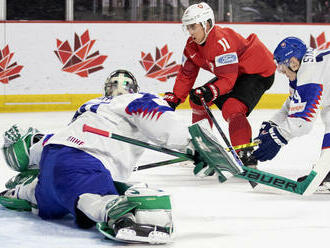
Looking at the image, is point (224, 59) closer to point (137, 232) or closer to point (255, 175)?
point (255, 175)

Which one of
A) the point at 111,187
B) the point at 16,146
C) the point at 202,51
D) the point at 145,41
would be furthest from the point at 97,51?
the point at 111,187

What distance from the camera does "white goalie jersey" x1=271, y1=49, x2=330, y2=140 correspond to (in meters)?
3.41

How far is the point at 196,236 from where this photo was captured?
2.66 meters

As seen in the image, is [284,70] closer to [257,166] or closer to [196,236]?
[257,166]

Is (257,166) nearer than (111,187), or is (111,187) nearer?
(111,187)

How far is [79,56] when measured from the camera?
6.79 m

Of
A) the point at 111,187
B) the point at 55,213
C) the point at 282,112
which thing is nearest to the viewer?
the point at 111,187

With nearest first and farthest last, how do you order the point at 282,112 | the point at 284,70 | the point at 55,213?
the point at 55,213, the point at 284,70, the point at 282,112

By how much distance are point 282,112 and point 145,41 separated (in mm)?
3350

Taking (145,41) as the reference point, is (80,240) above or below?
Result: below

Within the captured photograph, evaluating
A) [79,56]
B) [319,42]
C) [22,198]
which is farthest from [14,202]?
[319,42]

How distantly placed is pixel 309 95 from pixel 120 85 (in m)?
0.95

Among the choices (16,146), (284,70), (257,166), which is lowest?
(257,166)

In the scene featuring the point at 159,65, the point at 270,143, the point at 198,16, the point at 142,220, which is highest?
the point at 198,16
